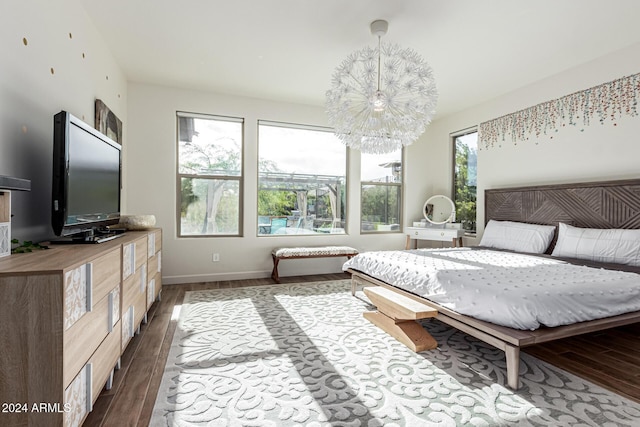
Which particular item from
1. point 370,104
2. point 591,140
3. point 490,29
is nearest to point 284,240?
point 370,104

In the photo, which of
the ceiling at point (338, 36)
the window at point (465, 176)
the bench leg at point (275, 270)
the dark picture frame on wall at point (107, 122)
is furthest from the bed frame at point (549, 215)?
the dark picture frame on wall at point (107, 122)

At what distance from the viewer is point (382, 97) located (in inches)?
110

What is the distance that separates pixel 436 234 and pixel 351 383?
3.52 metres

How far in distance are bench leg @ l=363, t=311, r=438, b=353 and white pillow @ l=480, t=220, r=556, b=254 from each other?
206cm

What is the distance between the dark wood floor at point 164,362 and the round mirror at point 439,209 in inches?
110

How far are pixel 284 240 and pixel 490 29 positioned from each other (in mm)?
3534

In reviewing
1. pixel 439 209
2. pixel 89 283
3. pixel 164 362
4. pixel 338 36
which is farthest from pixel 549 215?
pixel 89 283

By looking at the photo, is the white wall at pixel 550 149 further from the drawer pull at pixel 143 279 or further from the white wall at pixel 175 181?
the drawer pull at pixel 143 279

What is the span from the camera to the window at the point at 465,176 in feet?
16.6

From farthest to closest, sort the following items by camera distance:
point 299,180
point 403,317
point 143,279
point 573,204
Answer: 1. point 299,180
2. point 573,204
3. point 143,279
4. point 403,317

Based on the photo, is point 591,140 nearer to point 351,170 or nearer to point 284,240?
point 351,170

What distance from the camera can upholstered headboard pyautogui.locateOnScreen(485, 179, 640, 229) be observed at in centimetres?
310

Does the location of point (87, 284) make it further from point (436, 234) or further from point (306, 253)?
point (436, 234)

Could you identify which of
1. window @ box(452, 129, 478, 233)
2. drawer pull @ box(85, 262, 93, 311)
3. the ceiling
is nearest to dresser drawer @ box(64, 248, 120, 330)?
drawer pull @ box(85, 262, 93, 311)
